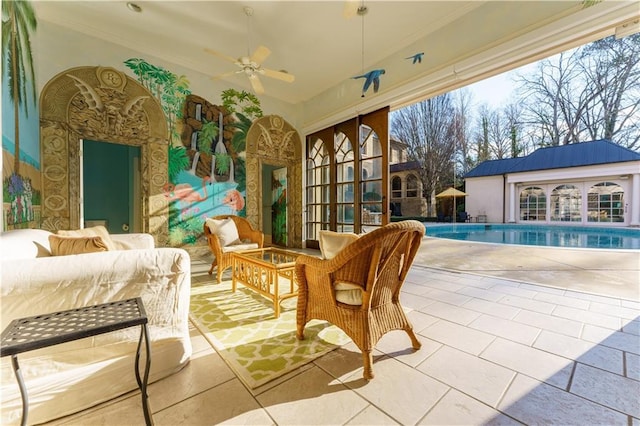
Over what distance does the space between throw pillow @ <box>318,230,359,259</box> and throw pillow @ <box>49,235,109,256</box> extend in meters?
1.44

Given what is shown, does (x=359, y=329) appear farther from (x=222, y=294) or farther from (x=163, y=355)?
(x=222, y=294)

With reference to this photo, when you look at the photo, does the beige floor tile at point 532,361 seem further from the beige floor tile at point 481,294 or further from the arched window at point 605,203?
the arched window at point 605,203

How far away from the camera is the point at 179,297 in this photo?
1397 millimetres

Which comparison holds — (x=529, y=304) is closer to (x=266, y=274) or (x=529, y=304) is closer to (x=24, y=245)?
(x=266, y=274)

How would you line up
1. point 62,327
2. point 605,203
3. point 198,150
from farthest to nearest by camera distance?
point 605,203 < point 198,150 < point 62,327

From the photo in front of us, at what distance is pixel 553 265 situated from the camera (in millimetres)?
3551

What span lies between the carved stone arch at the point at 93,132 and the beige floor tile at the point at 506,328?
457 centimetres

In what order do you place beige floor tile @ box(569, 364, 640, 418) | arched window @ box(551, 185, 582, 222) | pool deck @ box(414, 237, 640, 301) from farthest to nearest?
1. arched window @ box(551, 185, 582, 222)
2. pool deck @ box(414, 237, 640, 301)
3. beige floor tile @ box(569, 364, 640, 418)

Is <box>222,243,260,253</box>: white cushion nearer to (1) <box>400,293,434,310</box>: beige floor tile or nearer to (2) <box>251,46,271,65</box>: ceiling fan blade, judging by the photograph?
(1) <box>400,293,434,310</box>: beige floor tile

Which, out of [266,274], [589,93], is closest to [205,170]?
[266,274]

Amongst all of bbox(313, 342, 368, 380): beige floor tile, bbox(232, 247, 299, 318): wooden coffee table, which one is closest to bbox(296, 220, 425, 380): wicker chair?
bbox(313, 342, 368, 380): beige floor tile

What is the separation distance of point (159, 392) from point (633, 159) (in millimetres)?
14067

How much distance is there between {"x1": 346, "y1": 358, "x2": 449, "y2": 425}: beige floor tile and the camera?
3.65 feet

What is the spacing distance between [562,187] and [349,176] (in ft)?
36.4
